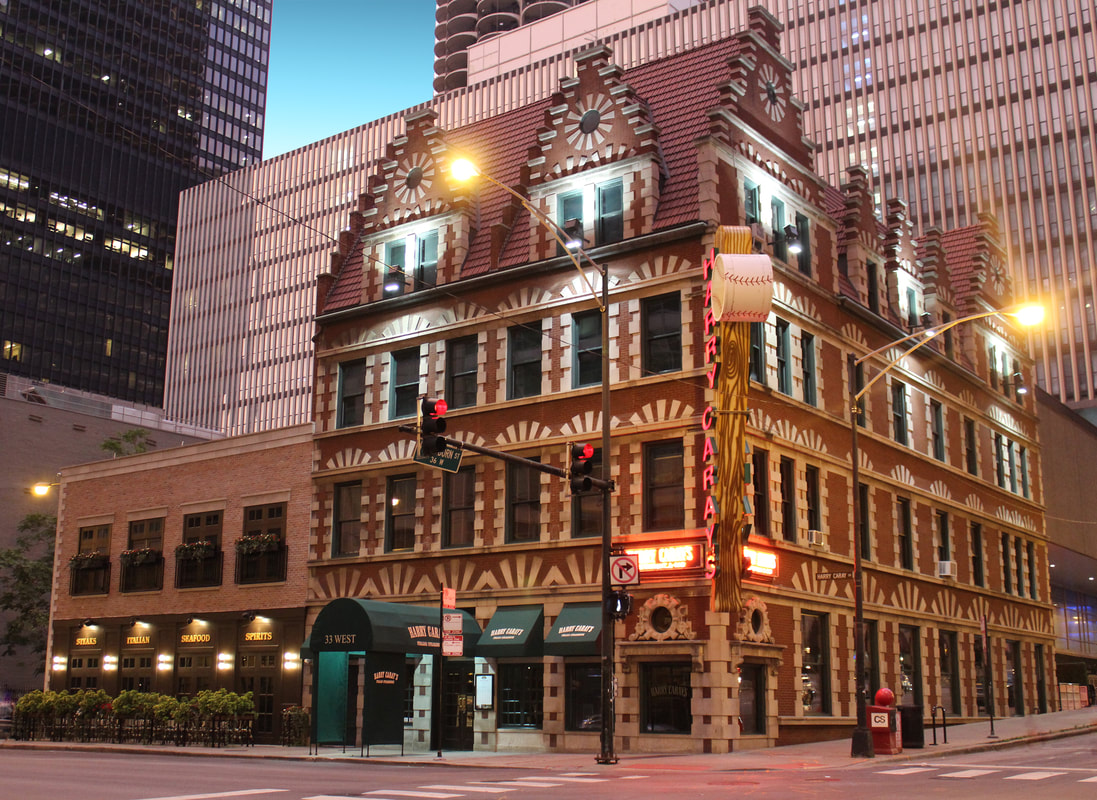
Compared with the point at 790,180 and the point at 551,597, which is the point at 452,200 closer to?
the point at 790,180

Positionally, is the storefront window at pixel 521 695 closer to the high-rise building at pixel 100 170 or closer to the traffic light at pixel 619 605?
the traffic light at pixel 619 605

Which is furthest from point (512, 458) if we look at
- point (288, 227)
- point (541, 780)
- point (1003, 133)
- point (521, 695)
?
point (288, 227)

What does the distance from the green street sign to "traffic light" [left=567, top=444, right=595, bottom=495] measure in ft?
7.93

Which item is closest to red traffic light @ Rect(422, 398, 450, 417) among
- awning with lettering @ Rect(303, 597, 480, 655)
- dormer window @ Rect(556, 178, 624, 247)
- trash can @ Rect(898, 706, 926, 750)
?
awning with lettering @ Rect(303, 597, 480, 655)

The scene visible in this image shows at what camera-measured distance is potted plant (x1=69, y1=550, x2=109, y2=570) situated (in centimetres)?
4422

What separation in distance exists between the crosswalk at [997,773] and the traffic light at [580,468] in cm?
786

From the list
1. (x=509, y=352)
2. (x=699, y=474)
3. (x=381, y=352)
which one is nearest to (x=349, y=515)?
(x=381, y=352)

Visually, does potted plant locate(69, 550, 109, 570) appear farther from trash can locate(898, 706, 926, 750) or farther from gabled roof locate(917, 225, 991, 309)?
gabled roof locate(917, 225, 991, 309)

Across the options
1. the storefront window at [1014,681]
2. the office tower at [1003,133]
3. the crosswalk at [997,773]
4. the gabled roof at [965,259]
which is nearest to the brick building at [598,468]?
the storefront window at [1014,681]

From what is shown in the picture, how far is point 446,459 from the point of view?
23219 millimetres

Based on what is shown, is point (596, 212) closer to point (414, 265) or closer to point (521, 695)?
point (414, 265)

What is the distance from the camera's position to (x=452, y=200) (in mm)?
37156

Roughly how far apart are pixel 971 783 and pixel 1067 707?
36437 mm

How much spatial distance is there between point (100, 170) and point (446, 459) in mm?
147208
